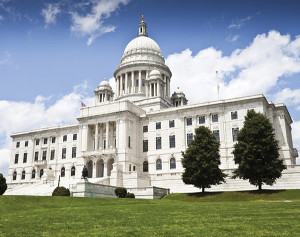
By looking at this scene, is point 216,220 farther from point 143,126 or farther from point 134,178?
point 143,126

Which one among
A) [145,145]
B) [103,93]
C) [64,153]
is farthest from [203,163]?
[103,93]

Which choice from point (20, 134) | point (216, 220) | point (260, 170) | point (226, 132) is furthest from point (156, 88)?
point (216, 220)

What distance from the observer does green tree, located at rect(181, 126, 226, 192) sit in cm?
4856

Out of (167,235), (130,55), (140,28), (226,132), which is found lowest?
(167,235)

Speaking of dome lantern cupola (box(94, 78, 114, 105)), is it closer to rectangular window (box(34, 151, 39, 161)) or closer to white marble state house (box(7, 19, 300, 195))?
white marble state house (box(7, 19, 300, 195))

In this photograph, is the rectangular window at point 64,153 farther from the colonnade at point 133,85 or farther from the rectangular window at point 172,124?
the rectangular window at point 172,124

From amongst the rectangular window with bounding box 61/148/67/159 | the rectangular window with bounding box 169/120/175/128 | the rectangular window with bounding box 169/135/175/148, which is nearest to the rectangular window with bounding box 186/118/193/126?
the rectangular window with bounding box 169/120/175/128

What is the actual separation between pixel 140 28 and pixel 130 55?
14.9 meters

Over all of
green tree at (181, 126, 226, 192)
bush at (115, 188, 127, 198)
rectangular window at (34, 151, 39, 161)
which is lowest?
A: bush at (115, 188, 127, 198)

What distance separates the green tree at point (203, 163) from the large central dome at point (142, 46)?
176ft

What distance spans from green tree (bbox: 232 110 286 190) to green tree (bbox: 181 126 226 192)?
3427mm

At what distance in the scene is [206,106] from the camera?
226 feet

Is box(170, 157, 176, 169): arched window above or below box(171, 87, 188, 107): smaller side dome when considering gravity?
below

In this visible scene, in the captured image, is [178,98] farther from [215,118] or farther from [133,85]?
[215,118]
